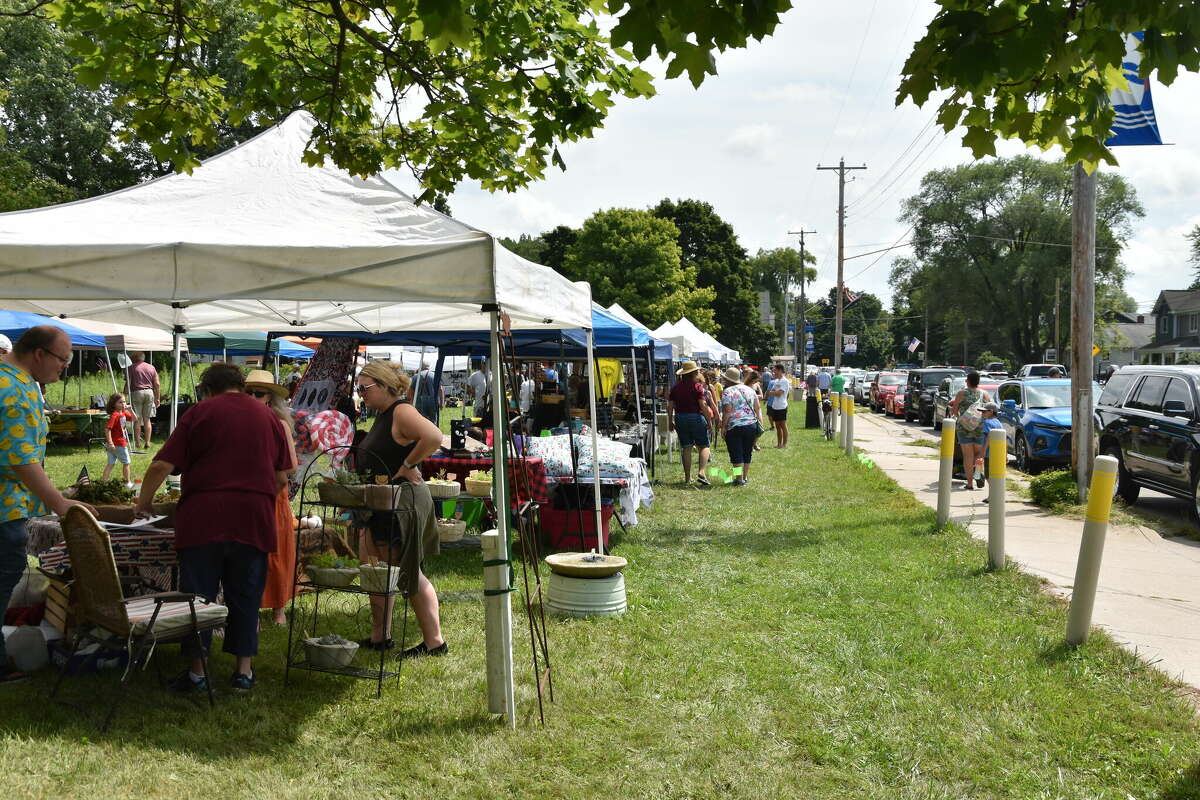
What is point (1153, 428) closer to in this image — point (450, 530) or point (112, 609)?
point (450, 530)

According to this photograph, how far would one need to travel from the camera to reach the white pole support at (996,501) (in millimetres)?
8102

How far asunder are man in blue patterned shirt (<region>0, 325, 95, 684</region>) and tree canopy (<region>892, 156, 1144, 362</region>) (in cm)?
6125

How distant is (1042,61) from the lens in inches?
146

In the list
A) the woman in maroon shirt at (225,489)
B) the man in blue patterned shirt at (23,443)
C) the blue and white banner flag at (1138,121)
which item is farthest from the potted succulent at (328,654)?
the blue and white banner flag at (1138,121)

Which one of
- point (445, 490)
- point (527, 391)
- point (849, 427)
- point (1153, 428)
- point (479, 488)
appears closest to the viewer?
point (445, 490)

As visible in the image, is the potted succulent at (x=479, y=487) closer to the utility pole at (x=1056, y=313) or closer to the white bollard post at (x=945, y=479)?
the white bollard post at (x=945, y=479)

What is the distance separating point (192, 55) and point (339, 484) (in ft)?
17.5

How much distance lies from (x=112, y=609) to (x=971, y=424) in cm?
1188

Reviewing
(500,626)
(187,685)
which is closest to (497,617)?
(500,626)

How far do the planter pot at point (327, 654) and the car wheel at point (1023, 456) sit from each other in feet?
45.6

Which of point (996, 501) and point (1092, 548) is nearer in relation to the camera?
point (1092, 548)

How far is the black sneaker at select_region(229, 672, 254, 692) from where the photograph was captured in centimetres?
508

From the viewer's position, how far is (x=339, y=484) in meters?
5.30

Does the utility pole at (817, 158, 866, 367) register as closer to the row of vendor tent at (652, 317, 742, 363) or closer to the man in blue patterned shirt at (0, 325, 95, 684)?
the row of vendor tent at (652, 317, 742, 363)
